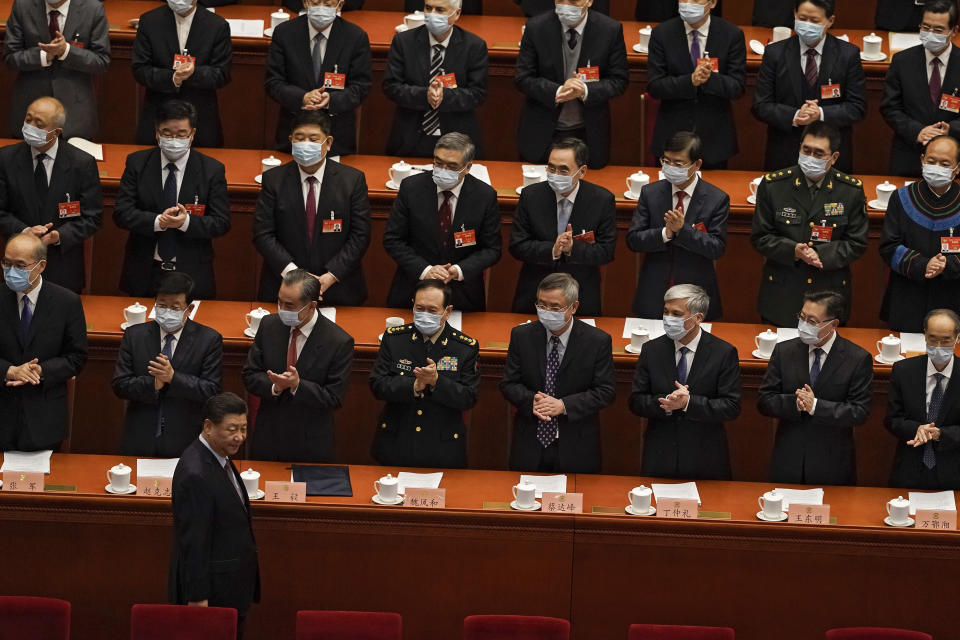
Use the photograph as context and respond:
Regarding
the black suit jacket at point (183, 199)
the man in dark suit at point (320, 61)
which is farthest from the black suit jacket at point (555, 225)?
the black suit jacket at point (183, 199)

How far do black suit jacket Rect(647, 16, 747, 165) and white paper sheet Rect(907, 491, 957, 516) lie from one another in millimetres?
2609

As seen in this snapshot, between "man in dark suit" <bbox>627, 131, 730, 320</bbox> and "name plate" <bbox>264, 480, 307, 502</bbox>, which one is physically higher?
"man in dark suit" <bbox>627, 131, 730, 320</bbox>

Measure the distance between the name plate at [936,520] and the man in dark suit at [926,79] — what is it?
2.67 metres

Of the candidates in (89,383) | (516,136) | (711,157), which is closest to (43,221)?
(89,383)

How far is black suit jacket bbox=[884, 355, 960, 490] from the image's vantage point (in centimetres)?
643

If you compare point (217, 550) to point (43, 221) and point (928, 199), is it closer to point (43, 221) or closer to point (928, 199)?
point (43, 221)

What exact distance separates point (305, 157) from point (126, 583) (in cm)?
217

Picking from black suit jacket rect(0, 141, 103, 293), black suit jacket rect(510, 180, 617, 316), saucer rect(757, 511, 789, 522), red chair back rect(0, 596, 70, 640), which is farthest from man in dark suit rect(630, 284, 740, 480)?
black suit jacket rect(0, 141, 103, 293)

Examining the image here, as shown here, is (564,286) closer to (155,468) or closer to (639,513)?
(639,513)

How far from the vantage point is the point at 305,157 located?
284 inches

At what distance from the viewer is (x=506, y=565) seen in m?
6.00

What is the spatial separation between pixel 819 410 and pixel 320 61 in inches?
125

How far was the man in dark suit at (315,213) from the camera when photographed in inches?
286

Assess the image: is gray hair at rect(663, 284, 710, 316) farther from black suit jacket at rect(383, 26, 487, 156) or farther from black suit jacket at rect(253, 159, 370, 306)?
black suit jacket at rect(383, 26, 487, 156)
